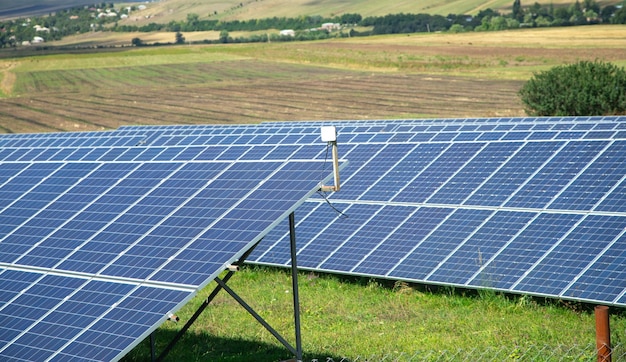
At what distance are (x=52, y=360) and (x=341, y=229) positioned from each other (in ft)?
35.9

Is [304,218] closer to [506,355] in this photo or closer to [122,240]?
[506,355]

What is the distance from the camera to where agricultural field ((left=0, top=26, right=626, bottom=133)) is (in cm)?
6341

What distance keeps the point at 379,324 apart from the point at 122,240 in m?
5.68

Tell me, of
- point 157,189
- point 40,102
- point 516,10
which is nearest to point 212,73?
point 40,102

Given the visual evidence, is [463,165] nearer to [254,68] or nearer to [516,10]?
[254,68]

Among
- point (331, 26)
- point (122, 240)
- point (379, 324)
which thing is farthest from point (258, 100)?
point (331, 26)

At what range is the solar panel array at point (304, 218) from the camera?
1123 cm

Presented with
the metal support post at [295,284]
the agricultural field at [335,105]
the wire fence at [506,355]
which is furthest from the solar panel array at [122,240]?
the agricultural field at [335,105]

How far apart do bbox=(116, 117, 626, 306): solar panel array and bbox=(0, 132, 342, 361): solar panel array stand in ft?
5.61

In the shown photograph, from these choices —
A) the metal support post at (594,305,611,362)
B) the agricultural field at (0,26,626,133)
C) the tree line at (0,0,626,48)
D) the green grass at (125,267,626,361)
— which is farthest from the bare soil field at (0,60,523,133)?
the metal support post at (594,305,611,362)

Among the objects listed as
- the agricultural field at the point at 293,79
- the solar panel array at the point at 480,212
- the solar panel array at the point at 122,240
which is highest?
the solar panel array at the point at 122,240

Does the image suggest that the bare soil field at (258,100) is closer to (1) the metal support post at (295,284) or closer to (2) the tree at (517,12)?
(1) the metal support post at (295,284)

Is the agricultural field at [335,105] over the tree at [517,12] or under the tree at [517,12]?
over

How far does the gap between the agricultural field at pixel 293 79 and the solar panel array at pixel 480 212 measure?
3179cm
